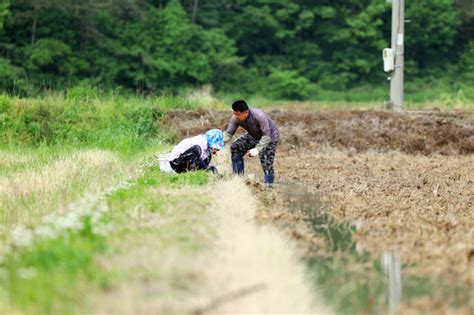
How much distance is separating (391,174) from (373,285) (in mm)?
8865

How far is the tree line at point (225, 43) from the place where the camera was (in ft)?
124

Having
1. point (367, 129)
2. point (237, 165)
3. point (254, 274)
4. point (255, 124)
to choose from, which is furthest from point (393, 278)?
point (367, 129)

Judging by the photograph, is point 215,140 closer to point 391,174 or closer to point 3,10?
point 391,174

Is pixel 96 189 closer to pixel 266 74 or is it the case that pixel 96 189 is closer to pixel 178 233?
pixel 178 233

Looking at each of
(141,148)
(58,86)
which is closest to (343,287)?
(141,148)

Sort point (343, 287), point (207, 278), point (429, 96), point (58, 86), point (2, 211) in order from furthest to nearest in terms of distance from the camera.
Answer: point (429, 96) → point (58, 86) → point (2, 211) → point (343, 287) → point (207, 278)

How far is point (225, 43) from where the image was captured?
43.7 metres

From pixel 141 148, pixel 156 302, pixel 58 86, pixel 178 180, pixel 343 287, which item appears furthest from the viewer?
pixel 58 86

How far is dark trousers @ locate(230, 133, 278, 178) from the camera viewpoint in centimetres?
1363

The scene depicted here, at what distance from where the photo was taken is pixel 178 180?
11.5 metres

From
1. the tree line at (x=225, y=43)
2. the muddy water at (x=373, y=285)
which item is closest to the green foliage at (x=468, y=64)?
the tree line at (x=225, y=43)

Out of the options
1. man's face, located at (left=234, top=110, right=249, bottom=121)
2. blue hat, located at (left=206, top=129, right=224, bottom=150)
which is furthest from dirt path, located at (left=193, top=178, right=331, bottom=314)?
man's face, located at (left=234, top=110, right=249, bottom=121)

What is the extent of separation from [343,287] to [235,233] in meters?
1.23

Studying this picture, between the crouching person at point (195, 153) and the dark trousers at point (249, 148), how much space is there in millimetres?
594
